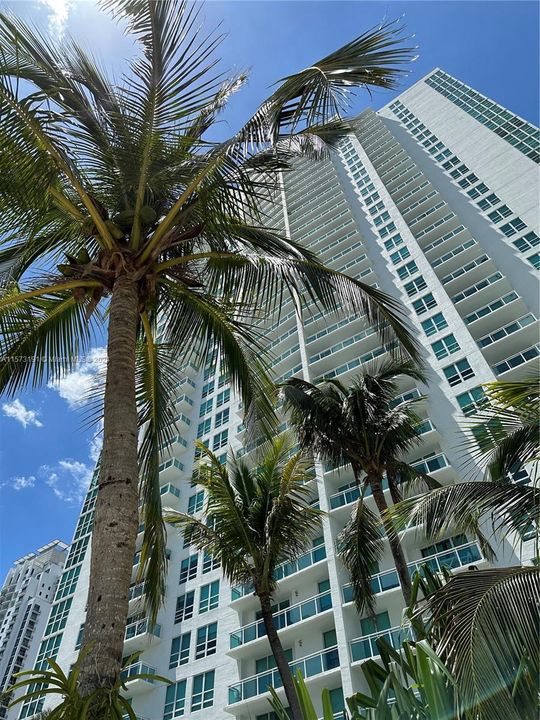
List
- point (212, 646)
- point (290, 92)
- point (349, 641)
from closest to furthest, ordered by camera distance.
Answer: point (290, 92) < point (349, 641) < point (212, 646)

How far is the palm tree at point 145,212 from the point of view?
682 cm

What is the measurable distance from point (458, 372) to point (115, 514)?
29312mm

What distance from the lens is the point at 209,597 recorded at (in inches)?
1250

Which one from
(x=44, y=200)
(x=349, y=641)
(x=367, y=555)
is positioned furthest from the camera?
(x=349, y=641)

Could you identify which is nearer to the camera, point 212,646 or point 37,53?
point 37,53

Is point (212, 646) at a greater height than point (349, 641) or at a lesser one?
greater

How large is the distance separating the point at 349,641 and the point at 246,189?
21.7 meters

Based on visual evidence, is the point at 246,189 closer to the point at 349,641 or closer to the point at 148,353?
the point at 148,353

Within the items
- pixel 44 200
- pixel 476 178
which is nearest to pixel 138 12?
pixel 44 200

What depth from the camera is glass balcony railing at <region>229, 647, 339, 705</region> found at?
2395cm

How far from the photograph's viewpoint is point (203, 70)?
7.62m

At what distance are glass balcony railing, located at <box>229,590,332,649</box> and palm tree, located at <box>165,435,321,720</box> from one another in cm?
1335

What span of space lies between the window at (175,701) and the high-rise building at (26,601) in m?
101

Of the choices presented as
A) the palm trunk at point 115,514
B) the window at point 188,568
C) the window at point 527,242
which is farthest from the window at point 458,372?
the palm trunk at point 115,514
